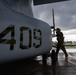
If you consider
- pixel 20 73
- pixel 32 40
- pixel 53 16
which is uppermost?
pixel 53 16

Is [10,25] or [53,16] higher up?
[53,16]

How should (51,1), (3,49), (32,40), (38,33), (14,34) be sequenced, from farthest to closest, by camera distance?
(51,1)
(38,33)
(32,40)
(14,34)
(3,49)

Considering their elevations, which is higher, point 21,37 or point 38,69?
point 21,37

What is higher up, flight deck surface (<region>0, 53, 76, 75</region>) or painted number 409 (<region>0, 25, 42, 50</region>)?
painted number 409 (<region>0, 25, 42, 50</region>)

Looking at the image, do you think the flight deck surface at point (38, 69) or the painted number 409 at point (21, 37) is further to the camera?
the flight deck surface at point (38, 69)

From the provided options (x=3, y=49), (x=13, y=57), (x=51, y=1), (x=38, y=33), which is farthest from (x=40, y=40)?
(x=51, y=1)

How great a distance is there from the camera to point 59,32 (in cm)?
1098

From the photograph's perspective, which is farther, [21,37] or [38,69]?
[38,69]

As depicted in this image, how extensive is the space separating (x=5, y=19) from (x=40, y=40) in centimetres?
219

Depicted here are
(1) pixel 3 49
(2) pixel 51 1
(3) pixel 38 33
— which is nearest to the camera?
(1) pixel 3 49

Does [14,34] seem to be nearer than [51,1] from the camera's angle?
Yes

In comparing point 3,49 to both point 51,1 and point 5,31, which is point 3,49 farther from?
point 51,1

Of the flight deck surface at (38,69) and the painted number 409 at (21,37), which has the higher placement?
the painted number 409 at (21,37)

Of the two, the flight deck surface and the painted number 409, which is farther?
the flight deck surface
